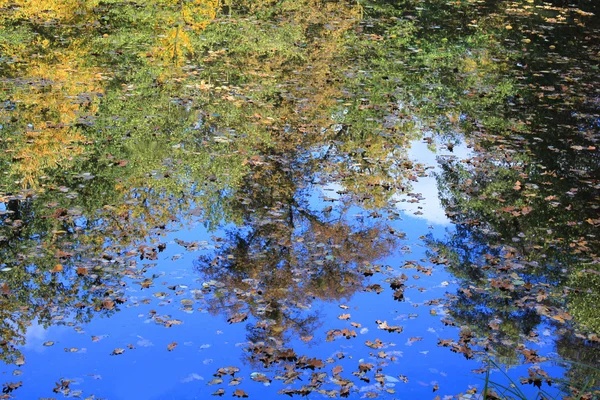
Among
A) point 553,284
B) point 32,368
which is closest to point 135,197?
point 32,368

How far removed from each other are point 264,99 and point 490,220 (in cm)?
734

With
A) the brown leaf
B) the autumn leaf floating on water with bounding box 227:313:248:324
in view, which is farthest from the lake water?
the brown leaf

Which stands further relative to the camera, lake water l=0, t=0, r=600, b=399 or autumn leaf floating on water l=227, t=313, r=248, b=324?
autumn leaf floating on water l=227, t=313, r=248, b=324

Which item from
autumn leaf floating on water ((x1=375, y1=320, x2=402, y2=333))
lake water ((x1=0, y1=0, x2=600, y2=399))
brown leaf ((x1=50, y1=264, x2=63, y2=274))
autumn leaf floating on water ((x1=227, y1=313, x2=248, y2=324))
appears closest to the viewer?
lake water ((x1=0, y1=0, x2=600, y2=399))

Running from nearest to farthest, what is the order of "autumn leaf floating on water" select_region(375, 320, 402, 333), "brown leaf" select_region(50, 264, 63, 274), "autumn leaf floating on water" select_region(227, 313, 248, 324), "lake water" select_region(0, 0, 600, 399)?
"lake water" select_region(0, 0, 600, 399) < "autumn leaf floating on water" select_region(227, 313, 248, 324) < "autumn leaf floating on water" select_region(375, 320, 402, 333) < "brown leaf" select_region(50, 264, 63, 274)

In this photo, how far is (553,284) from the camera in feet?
32.6

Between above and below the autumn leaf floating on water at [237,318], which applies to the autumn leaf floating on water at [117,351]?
below

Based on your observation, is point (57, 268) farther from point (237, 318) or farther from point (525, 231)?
point (525, 231)

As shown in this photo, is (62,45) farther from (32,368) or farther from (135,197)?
(32,368)

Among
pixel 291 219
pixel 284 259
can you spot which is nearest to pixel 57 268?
pixel 284 259

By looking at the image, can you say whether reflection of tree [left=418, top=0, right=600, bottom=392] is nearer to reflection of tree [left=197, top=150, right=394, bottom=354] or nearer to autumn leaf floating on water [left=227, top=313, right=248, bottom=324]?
reflection of tree [left=197, top=150, right=394, bottom=354]

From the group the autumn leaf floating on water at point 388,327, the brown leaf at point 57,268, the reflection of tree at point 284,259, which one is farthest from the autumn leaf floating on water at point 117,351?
the autumn leaf floating on water at point 388,327

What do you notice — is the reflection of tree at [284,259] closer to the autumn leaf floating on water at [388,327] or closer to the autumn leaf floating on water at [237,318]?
the autumn leaf floating on water at [237,318]

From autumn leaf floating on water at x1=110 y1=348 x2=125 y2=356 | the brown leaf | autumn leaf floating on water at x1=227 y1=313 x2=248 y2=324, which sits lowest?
autumn leaf floating on water at x1=110 y1=348 x2=125 y2=356
